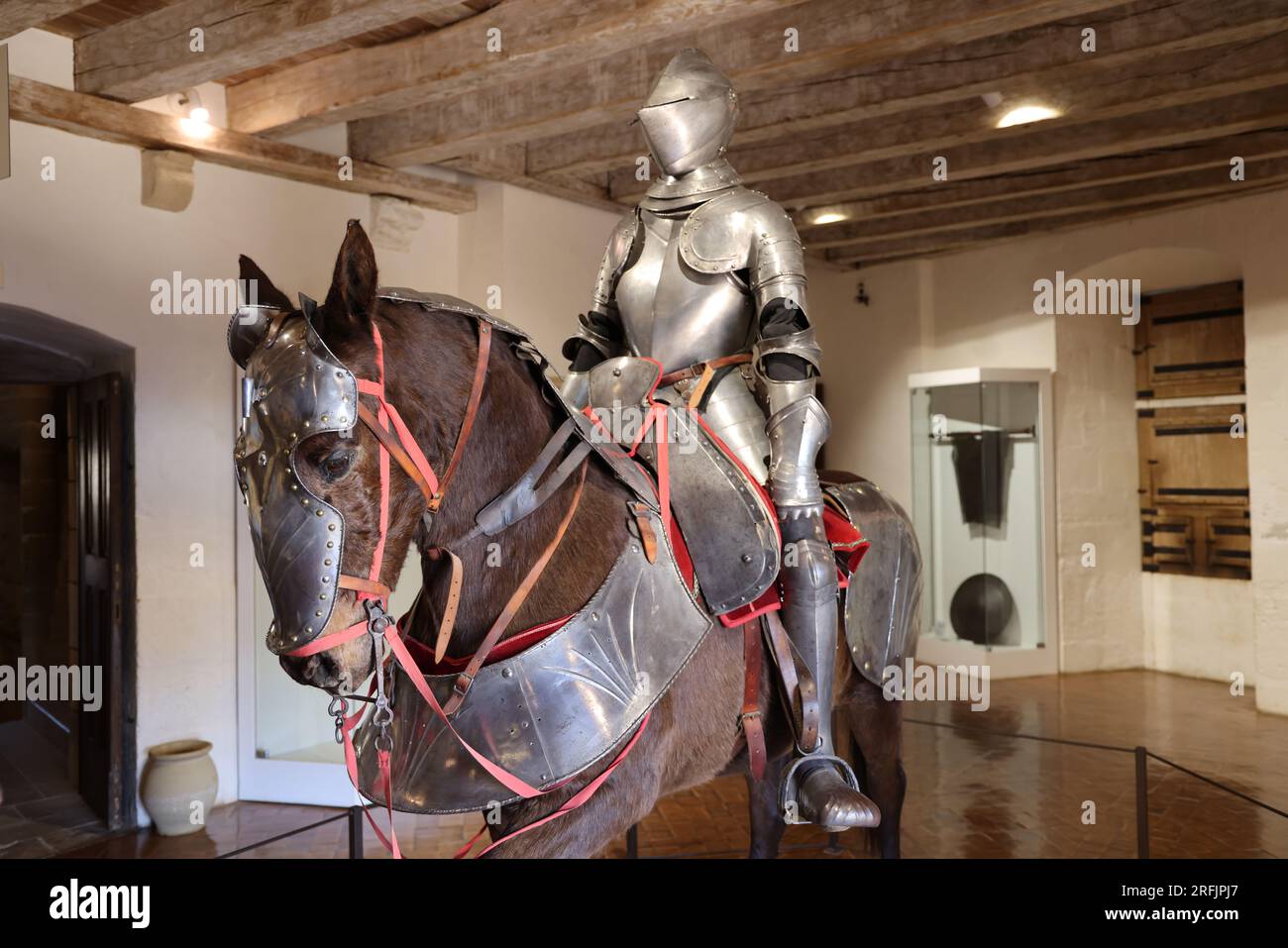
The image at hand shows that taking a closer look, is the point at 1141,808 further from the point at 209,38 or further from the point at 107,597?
the point at 107,597

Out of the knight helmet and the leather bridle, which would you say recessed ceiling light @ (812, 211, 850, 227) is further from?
the leather bridle

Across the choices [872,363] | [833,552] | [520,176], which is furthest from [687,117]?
[872,363]

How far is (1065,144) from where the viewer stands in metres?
6.30

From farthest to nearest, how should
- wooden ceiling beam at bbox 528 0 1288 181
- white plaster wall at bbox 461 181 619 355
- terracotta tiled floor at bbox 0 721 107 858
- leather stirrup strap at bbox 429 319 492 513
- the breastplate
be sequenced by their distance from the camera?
1. white plaster wall at bbox 461 181 619 355
2. terracotta tiled floor at bbox 0 721 107 858
3. wooden ceiling beam at bbox 528 0 1288 181
4. the breastplate
5. leather stirrup strap at bbox 429 319 492 513

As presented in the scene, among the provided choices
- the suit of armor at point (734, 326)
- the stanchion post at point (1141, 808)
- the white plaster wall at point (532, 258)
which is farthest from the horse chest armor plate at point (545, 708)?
the white plaster wall at point (532, 258)

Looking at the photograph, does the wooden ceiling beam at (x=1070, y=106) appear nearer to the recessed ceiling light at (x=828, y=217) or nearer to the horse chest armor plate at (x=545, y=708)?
the recessed ceiling light at (x=828, y=217)

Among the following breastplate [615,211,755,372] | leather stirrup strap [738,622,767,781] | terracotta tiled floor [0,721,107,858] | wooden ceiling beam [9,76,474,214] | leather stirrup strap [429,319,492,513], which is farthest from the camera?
terracotta tiled floor [0,721,107,858]

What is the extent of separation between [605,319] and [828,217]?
5.31m

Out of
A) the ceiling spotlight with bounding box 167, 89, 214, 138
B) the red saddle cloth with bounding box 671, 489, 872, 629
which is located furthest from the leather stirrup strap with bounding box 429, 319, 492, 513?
the ceiling spotlight with bounding box 167, 89, 214, 138

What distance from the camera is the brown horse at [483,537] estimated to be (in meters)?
1.80

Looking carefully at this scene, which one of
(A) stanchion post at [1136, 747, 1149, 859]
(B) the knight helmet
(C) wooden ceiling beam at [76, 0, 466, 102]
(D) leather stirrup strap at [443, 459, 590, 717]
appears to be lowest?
(A) stanchion post at [1136, 747, 1149, 859]

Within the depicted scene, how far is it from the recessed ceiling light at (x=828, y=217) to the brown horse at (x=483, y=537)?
19.7 feet

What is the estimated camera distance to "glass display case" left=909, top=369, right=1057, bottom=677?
874cm

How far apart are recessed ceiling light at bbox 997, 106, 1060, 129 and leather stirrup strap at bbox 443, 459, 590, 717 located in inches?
175
